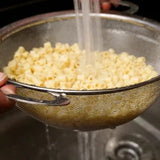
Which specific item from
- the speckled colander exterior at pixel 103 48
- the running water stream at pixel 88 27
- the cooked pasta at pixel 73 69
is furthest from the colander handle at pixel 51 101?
the running water stream at pixel 88 27

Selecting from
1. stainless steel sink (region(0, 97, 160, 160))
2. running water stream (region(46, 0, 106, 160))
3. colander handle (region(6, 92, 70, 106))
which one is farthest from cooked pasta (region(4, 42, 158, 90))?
stainless steel sink (region(0, 97, 160, 160))

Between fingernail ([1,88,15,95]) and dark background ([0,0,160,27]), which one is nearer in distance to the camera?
fingernail ([1,88,15,95])

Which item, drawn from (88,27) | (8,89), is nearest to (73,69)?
(88,27)

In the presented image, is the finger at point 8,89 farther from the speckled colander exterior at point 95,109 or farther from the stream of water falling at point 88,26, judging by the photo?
the stream of water falling at point 88,26

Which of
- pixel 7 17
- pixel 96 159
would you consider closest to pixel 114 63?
pixel 96 159

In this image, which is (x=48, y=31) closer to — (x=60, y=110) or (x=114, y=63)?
(x=114, y=63)

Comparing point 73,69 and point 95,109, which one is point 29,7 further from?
point 95,109

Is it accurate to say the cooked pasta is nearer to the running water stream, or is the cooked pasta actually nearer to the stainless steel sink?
the running water stream
